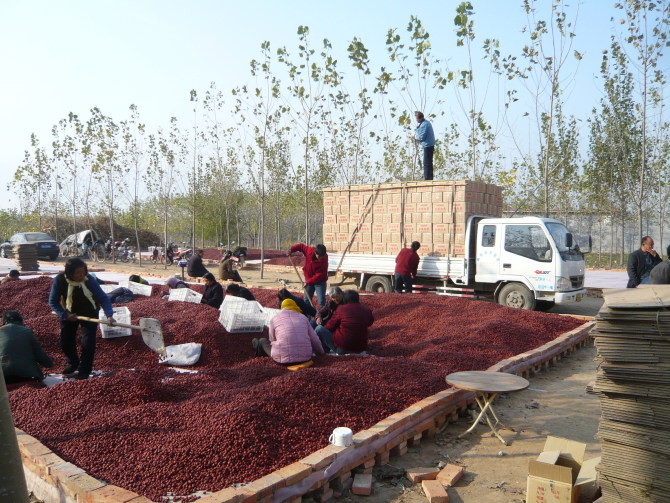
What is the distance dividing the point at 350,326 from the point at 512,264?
5086mm

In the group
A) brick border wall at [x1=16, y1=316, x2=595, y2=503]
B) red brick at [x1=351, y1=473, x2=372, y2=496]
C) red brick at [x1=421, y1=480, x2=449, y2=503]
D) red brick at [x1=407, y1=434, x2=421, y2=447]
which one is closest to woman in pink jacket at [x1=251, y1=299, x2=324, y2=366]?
brick border wall at [x1=16, y1=316, x2=595, y2=503]

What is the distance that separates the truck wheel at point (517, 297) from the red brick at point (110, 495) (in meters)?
8.66

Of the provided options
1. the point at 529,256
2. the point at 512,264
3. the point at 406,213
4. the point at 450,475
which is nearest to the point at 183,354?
the point at 450,475

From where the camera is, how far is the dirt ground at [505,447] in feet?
12.0

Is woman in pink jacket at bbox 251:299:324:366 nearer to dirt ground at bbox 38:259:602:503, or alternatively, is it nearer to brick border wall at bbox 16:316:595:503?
brick border wall at bbox 16:316:595:503

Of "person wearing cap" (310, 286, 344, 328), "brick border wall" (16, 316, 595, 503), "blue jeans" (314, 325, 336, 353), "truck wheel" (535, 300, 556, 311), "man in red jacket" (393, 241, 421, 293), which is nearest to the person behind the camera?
"brick border wall" (16, 316, 595, 503)

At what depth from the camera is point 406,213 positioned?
38.4 ft

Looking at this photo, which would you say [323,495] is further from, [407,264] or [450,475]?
[407,264]

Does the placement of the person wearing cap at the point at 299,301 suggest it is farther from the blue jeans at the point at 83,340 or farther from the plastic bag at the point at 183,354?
the blue jeans at the point at 83,340

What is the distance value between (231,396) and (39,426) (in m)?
1.53

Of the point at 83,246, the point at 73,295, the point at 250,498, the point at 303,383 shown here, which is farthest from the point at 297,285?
the point at 83,246

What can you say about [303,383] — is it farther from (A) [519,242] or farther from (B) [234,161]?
(B) [234,161]

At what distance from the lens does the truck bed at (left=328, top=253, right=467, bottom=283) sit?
10945 mm

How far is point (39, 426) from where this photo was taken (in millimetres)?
4133
